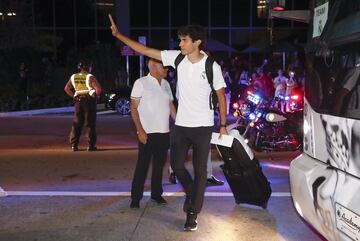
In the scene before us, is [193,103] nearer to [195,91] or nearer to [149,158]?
[195,91]

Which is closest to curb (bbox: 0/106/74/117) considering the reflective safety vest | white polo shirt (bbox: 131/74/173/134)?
the reflective safety vest

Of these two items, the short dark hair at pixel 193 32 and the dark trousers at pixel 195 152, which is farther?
the dark trousers at pixel 195 152

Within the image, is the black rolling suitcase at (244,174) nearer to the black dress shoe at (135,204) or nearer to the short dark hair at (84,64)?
the black dress shoe at (135,204)

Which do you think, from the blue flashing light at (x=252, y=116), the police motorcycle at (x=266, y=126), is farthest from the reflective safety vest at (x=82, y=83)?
the blue flashing light at (x=252, y=116)

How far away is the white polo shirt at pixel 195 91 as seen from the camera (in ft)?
17.1

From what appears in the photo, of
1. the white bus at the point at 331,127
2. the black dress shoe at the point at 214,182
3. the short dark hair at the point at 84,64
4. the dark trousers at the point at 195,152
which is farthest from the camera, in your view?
the short dark hair at the point at 84,64

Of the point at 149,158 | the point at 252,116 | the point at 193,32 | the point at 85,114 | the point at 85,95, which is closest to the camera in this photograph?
the point at 193,32

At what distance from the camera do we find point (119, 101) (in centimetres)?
1869

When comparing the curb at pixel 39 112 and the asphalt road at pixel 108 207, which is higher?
the asphalt road at pixel 108 207

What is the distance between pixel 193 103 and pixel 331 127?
1665 millimetres

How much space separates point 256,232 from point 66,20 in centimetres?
3013

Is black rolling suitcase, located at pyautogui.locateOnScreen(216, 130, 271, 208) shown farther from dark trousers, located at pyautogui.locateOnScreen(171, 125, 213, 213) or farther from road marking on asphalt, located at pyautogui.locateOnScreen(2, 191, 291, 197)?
road marking on asphalt, located at pyautogui.locateOnScreen(2, 191, 291, 197)

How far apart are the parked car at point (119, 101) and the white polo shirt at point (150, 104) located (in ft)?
41.1

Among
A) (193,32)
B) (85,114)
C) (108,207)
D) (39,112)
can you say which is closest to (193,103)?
(193,32)
